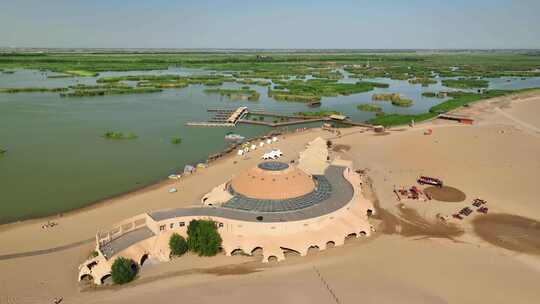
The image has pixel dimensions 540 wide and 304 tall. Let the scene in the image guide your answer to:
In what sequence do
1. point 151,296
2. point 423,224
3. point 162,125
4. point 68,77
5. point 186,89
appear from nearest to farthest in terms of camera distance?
point 151,296
point 423,224
point 162,125
point 186,89
point 68,77

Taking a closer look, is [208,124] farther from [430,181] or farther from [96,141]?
[430,181]

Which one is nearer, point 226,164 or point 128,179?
point 128,179

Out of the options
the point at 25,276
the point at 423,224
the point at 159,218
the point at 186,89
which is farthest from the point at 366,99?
the point at 25,276

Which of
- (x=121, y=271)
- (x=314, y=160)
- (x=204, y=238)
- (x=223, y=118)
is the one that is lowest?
(x=121, y=271)

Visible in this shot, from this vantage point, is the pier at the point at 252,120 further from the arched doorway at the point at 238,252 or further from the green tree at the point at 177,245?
the arched doorway at the point at 238,252

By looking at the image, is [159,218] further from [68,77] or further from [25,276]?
[68,77]

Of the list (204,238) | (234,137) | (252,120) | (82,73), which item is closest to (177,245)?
(204,238)
